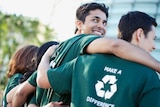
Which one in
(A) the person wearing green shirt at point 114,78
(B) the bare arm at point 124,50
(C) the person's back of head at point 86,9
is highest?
→ (C) the person's back of head at point 86,9

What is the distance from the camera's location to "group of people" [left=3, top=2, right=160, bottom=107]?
6.82ft

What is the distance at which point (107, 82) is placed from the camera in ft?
7.02

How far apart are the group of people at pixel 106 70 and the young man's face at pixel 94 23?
404mm

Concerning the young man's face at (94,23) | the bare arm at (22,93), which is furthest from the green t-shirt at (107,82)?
the young man's face at (94,23)

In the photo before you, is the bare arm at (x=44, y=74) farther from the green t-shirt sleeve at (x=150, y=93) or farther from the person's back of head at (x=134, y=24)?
the green t-shirt sleeve at (x=150, y=93)

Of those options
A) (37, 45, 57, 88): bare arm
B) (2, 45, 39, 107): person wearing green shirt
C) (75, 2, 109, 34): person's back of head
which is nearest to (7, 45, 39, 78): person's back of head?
(2, 45, 39, 107): person wearing green shirt

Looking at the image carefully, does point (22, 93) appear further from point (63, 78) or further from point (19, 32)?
point (19, 32)

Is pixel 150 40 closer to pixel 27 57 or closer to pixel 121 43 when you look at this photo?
pixel 121 43

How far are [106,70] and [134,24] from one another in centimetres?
36

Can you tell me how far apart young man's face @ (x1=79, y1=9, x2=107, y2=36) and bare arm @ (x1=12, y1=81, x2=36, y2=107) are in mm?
555

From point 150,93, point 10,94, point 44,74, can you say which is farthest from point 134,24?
point 10,94

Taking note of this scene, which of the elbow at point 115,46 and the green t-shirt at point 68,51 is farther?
the green t-shirt at point 68,51

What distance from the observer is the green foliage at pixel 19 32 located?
1272 centimetres

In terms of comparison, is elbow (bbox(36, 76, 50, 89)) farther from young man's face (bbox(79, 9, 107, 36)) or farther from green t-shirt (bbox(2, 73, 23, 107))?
green t-shirt (bbox(2, 73, 23, 107))
